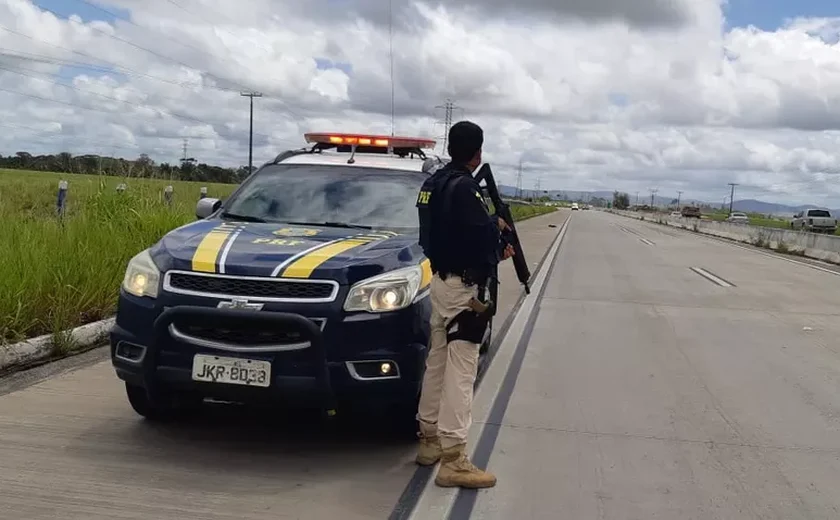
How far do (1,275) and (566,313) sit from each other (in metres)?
7.00

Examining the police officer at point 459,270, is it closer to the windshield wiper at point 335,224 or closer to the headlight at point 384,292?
the headlight at point 384,292

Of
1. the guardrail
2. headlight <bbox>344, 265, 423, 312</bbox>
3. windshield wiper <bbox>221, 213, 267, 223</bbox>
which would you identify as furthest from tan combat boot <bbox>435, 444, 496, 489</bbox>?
the guardrail

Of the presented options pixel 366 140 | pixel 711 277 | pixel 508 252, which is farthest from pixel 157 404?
pixel 711 277

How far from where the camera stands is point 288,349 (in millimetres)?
4531

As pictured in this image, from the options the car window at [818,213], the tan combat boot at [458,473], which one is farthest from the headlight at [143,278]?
the car window at [818,213]

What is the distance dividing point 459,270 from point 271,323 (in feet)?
3.37

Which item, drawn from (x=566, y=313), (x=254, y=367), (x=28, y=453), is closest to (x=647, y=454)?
(x=254, y=367)

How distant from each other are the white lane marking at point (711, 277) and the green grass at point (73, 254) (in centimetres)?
1005

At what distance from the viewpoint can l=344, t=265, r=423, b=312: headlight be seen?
4.67m

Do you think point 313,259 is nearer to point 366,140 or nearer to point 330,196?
point 330,196

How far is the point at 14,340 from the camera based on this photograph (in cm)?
679

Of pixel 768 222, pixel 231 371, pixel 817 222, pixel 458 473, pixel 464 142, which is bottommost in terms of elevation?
pixel 768 222

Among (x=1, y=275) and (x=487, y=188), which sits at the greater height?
(x=487, y=188)

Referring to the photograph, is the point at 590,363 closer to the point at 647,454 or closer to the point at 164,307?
the point at 647,454
